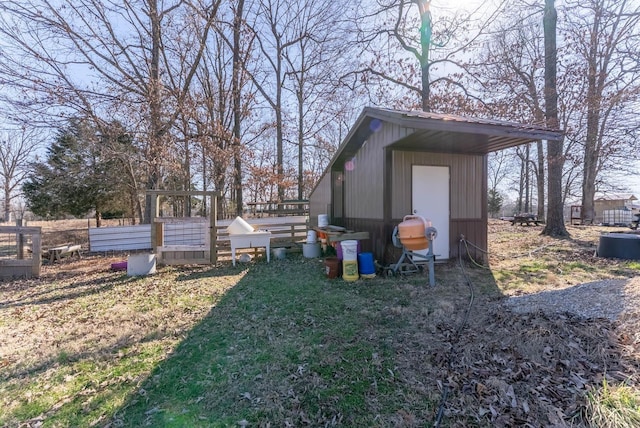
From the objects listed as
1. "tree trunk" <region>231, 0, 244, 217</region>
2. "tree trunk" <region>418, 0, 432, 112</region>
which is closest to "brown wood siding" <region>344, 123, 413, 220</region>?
"tree trunk" <region>418, 0, 432, 112</region>

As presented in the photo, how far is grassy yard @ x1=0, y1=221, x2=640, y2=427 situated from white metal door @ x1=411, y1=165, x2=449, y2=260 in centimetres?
172

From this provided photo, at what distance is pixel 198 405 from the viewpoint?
221 cm

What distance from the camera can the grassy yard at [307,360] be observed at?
2100 millimetres

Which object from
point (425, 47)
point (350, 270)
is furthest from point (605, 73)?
point (350, 270)

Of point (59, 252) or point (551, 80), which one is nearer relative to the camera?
point (59, 252)

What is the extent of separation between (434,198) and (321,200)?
4.44 m

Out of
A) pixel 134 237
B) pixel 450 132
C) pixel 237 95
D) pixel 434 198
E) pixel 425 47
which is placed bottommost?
pixel 134 237

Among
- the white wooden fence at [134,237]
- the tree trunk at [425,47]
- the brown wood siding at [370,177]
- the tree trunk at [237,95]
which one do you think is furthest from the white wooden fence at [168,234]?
the tree trunk at [425,47]

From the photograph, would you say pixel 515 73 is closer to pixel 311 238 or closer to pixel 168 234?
pixel 311 238

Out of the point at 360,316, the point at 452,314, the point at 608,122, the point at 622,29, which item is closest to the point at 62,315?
the point at 360,316

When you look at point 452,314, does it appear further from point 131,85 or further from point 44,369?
point 131,85

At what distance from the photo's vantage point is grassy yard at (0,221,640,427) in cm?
210

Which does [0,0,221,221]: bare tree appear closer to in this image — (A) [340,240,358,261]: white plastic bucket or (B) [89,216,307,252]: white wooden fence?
(B) [89,216,307,252]: white wooden fence

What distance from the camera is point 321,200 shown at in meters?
10.2
